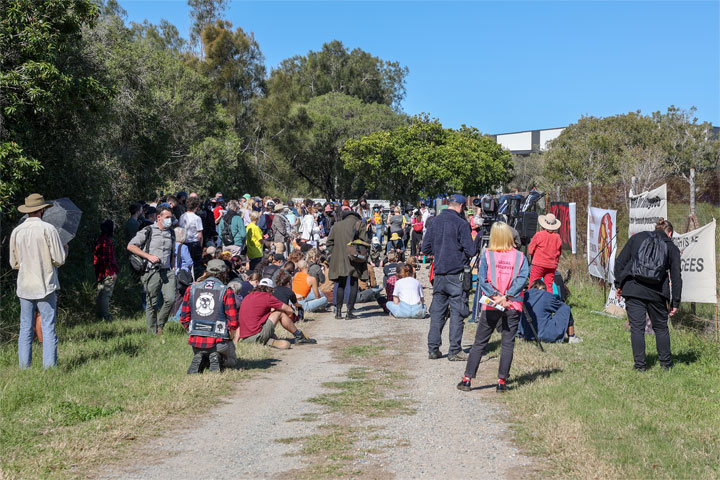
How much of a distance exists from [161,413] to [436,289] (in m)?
3.94

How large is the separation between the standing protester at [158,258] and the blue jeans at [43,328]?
6.87 feet

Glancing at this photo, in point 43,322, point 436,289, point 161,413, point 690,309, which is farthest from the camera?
point 690,309

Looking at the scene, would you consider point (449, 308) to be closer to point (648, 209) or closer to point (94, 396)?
point (648, 209)

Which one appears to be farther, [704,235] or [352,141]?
[352,141]

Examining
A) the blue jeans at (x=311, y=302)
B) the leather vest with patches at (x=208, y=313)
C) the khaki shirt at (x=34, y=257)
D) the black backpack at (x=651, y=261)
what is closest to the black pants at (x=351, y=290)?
the blue jeans at (x=311, y=302)

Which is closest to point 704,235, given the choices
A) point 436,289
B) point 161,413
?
point 436,289

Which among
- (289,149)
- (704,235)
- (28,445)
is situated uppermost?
(289,149)

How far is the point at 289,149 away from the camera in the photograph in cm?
6028

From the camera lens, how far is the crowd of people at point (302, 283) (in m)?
7.86

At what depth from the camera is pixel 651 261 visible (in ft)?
27.7

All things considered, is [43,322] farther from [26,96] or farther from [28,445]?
[26,96]

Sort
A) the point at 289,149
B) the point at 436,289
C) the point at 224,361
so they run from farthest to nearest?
the point at 289,149 → the point at 436,289 → the point at 224,361

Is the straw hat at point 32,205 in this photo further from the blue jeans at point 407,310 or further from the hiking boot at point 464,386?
the blue jeans at point 407,310

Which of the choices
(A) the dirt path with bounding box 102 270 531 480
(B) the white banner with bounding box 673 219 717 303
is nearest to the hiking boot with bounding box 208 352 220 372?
(A) the dirt path with bounding box 102 270 531 480
